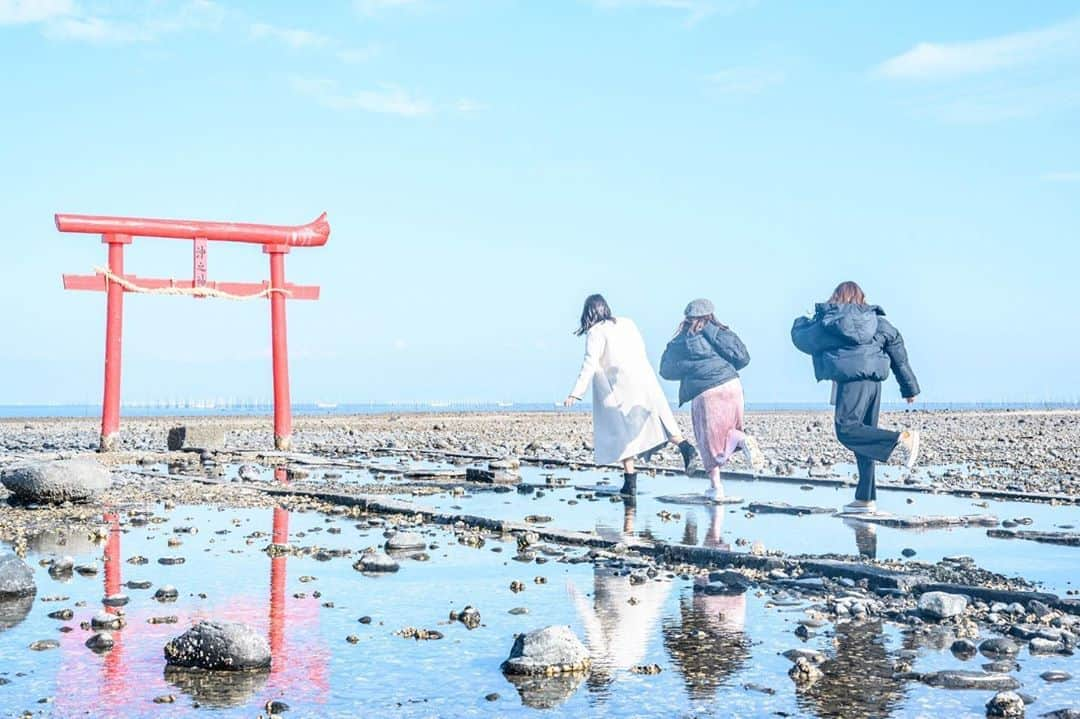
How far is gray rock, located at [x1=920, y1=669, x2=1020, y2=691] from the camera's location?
181 inches

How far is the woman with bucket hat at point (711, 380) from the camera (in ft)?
39.8

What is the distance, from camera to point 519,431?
3869 cm

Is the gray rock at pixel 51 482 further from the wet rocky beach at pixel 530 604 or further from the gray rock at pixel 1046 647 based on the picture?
the gray rock at pixel 1046 647

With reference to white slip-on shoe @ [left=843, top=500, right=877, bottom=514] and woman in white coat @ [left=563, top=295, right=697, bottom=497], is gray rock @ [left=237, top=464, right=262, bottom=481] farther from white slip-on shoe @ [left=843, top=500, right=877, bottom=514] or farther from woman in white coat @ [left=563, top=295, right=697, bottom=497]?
white slip-on shoe @ [left=843, top=500, right=877, bottom=514]

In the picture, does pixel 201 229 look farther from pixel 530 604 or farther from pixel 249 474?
pixel 530 604

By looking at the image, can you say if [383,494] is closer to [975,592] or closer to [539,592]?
[539,592]

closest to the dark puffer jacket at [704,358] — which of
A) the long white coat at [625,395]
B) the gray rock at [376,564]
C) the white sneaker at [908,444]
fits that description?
the long white coat at [625,395]

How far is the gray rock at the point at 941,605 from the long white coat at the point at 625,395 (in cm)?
638

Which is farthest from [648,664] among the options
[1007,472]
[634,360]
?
[1007,472]

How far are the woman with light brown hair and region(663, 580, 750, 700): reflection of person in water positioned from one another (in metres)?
5.02

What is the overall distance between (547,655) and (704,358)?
24.9 ft

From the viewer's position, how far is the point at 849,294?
11289 millimetres

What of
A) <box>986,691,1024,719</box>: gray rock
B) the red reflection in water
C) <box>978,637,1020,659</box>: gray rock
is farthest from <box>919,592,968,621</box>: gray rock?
the red reflection in water

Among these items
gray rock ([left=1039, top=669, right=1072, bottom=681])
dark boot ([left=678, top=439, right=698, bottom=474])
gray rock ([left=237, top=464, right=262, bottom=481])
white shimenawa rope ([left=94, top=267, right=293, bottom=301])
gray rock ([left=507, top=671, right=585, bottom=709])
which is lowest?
gray rock ([left=507, top=671, right=585, bottom=709])
